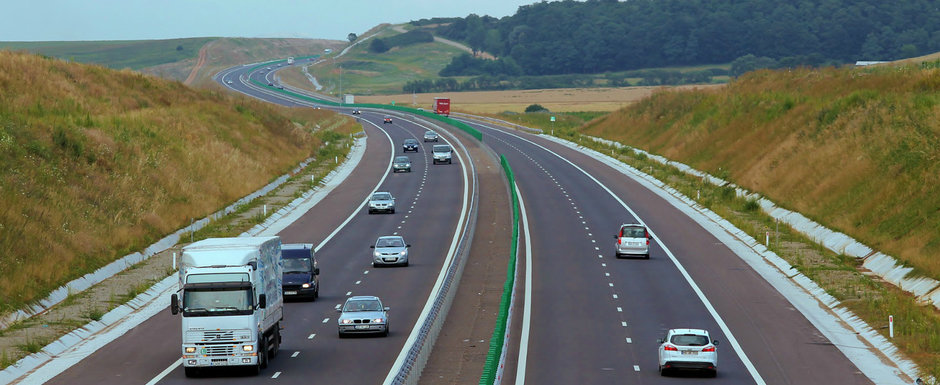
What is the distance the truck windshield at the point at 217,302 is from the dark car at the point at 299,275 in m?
13.3

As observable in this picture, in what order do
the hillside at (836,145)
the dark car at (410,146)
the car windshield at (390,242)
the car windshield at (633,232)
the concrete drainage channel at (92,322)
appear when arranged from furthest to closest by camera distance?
the dark car at (410,146) < the car windshield at (633,232) < the car windshield at (390,242) < the hillside at (836,145) < the concrete drainage channel at (92,322)

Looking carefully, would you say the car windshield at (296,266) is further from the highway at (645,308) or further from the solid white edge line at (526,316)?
the highway at (645,308)

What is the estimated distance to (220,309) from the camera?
29328 mm

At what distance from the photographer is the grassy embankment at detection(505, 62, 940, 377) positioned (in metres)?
44.8

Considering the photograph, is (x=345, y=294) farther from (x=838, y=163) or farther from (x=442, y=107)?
(x=442, y=107)

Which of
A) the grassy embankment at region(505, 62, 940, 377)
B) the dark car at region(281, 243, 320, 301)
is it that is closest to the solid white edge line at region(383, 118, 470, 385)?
the dark car at region(281, 243, 320, 301)

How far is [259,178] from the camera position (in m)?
87.4

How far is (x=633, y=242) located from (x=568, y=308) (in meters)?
A: 13.4

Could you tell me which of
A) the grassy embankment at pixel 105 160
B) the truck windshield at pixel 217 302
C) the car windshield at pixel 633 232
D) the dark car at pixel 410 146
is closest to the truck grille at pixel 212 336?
the truck windshield at pixel 217 302

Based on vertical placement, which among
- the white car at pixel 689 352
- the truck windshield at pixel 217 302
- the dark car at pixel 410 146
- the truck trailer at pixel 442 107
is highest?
the truck windshield at pixel 217 302

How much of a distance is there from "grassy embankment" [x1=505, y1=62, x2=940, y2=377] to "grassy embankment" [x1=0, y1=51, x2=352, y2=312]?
31010 mm

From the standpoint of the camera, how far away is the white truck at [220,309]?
29219mm

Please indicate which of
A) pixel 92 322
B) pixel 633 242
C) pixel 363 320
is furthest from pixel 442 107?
pixel 363 320

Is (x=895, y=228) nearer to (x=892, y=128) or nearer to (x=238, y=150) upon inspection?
(x=892, y=128)
